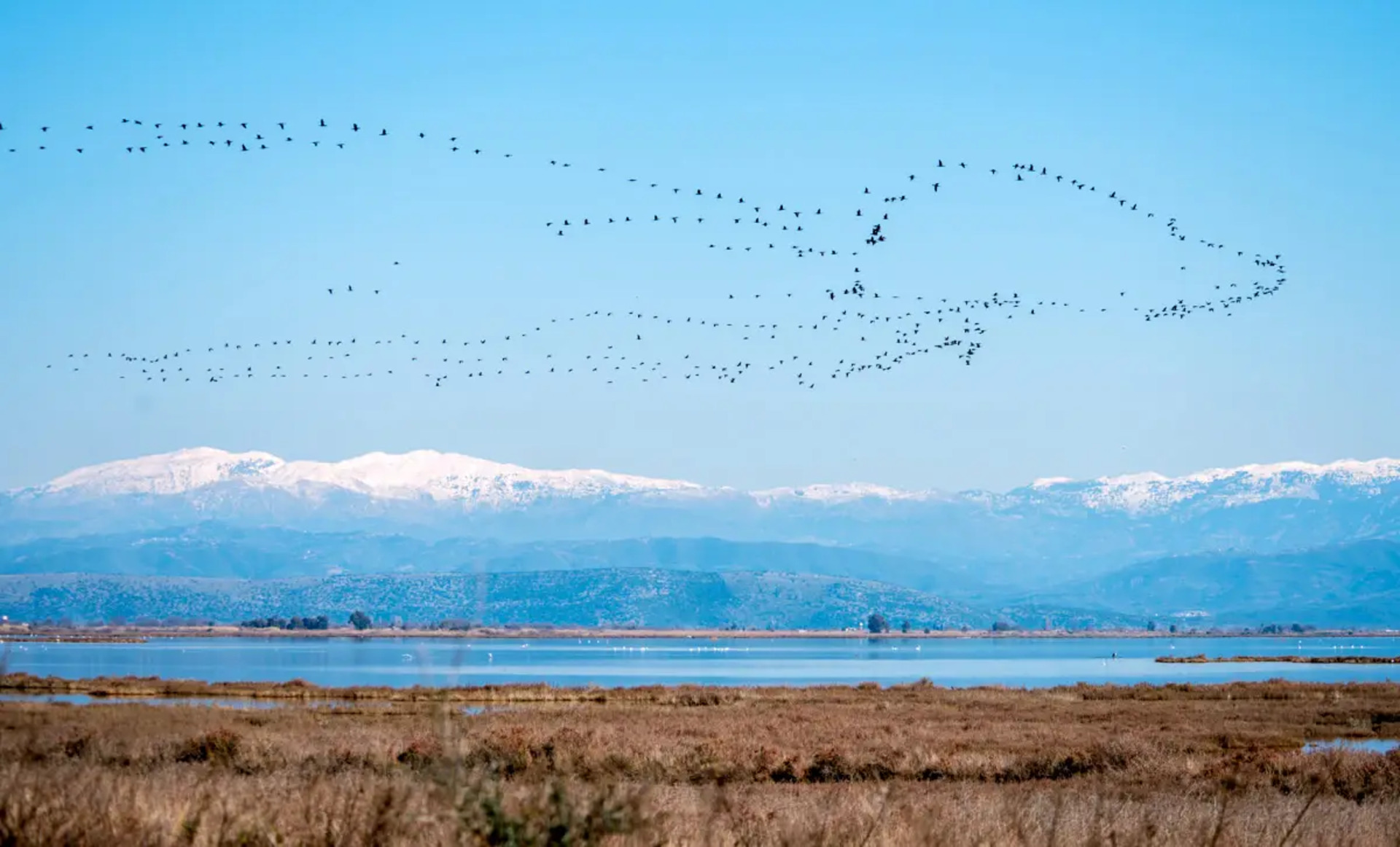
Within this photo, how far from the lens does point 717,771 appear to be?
25.8m

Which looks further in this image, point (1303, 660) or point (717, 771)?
point (1303, 660)

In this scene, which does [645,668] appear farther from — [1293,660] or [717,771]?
[717,771]

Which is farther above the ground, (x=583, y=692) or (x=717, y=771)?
(x=717, y=771)

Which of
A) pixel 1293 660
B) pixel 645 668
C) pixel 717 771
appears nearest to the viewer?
pixel 717 771

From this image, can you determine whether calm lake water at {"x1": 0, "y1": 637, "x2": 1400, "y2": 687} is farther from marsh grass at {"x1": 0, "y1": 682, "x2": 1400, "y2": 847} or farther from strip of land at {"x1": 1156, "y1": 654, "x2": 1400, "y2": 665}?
marsh grass at {"x1": 0, "y1": 682, "x2": 1400, "y2": 847}

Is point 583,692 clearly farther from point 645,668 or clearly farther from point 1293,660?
point 1293,660

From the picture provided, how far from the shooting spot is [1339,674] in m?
114

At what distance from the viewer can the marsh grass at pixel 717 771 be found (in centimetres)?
1236

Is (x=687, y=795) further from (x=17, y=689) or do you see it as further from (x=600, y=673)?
(x=600, y=673)

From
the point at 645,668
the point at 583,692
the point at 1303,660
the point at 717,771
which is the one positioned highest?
the point at 717,771

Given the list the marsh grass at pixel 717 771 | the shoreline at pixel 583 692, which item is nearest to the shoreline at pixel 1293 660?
the shoreline at pixel 583 692

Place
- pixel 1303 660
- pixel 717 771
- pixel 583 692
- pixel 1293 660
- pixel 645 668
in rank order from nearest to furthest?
pixel 717 771 < pixel 583 692 < pixel 645 668 < pixel 1303 660 < pixel 1293 660

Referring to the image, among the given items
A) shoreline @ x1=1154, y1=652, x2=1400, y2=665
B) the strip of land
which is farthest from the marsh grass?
shoreline @ x1=1154, y1=652, x2=1400, y2=665

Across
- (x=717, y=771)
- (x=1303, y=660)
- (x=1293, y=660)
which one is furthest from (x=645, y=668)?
(x=717, y=771)
